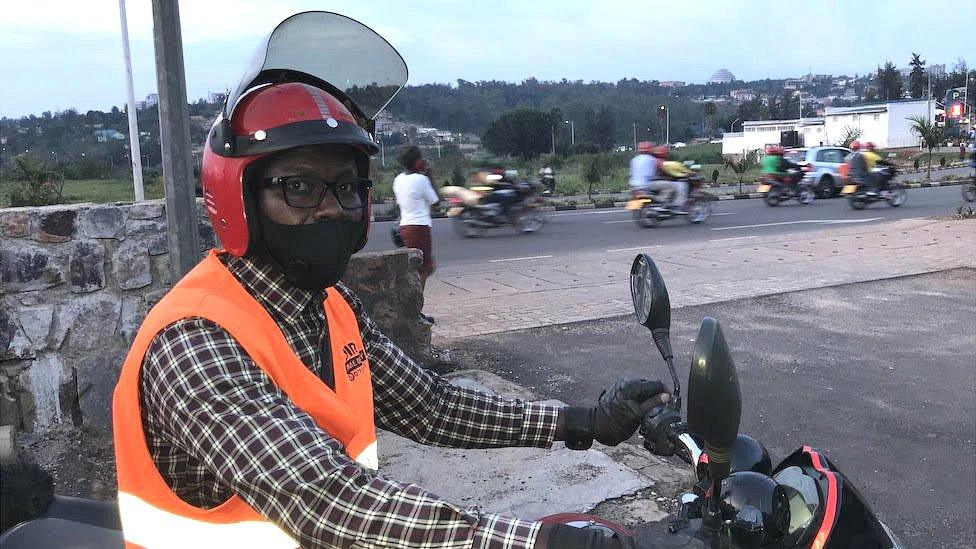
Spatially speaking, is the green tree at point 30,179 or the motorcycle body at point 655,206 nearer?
the green tree at point 30,179

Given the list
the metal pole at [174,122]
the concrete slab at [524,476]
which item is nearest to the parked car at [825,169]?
the concrete slab at [524,476]

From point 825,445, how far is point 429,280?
269 inches

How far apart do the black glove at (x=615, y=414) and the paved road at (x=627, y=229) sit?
10727mm

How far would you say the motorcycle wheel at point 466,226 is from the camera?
17.0m

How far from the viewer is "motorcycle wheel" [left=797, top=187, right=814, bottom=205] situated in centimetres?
2328

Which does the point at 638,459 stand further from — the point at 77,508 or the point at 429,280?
the point at 429,280

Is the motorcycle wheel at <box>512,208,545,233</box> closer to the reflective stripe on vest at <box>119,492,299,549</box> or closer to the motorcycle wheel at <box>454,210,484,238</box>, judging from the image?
the motorcycle wheel at <box>454,210,484,238</box>

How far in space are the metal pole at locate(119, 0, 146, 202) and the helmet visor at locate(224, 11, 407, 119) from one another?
1057cm

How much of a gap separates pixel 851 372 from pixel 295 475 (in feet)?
19.1


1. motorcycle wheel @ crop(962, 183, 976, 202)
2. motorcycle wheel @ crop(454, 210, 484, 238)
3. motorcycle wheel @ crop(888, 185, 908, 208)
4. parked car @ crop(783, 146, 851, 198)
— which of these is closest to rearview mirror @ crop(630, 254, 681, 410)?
motorcycle wheel @ crop(454, 210, 484, 238)

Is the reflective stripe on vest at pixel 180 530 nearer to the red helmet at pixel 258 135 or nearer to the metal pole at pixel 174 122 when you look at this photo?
the red helmet at pixel 258 135

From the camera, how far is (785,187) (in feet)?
75.5

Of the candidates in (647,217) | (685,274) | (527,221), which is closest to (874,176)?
(647,217)

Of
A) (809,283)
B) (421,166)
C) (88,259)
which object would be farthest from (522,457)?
(809,283)
